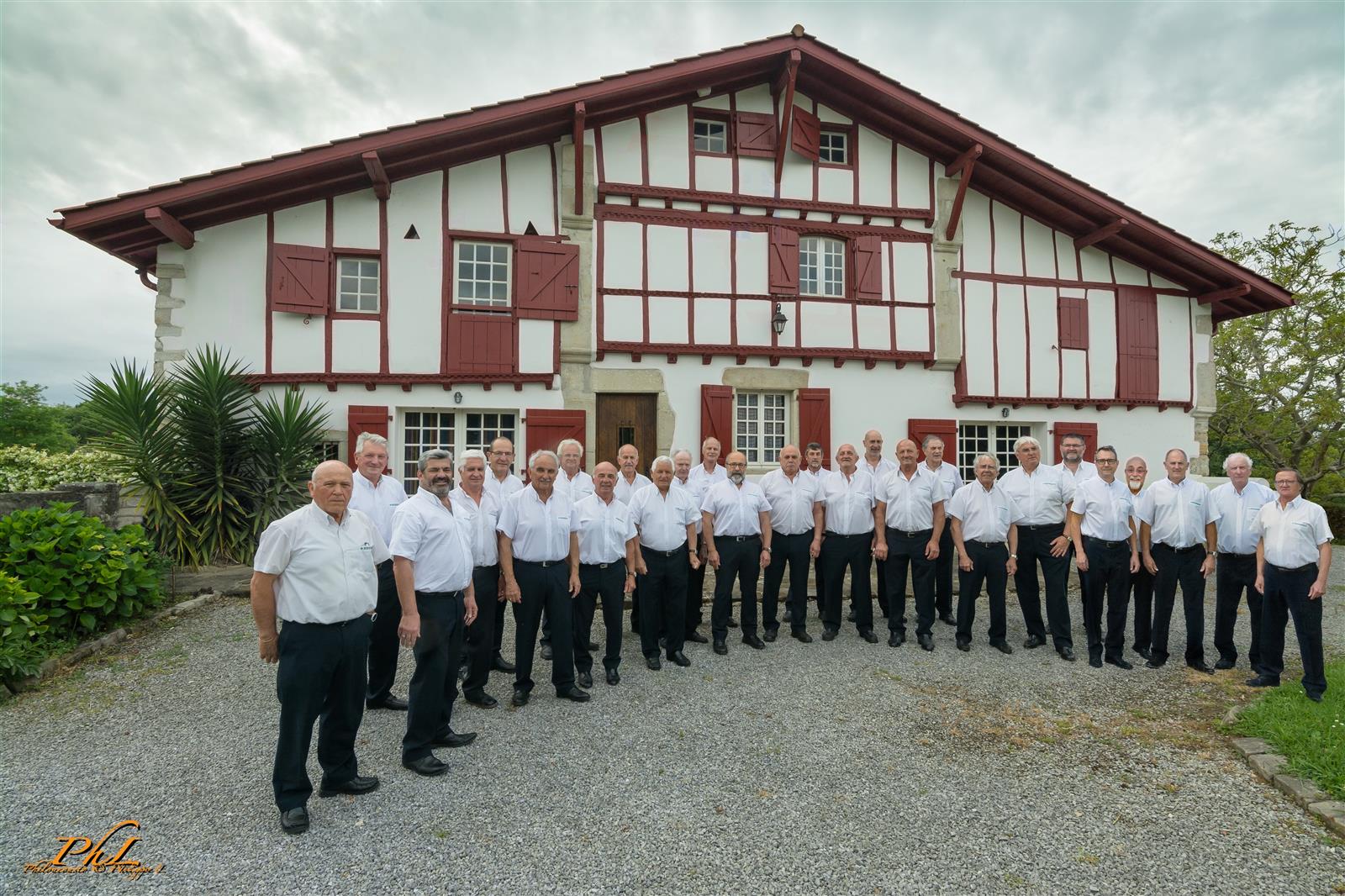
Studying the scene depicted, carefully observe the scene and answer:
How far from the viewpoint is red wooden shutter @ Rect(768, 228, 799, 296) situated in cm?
1014

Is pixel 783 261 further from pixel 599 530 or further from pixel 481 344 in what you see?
pixel 599 530

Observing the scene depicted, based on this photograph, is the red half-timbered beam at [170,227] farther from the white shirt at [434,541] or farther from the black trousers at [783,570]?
the black trousers at [783,570]

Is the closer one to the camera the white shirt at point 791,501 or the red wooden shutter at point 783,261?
the white shirt at point 791,501

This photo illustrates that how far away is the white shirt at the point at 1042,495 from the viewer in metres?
5.84

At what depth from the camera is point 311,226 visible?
29.9 ft

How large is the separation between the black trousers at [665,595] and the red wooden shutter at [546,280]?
5.20 meters

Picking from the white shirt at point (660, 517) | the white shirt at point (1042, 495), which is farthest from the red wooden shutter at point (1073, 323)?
the white shirt at point (660, 517)

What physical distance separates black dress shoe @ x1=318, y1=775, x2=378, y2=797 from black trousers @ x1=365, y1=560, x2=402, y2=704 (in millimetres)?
1055

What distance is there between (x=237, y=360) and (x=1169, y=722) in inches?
410

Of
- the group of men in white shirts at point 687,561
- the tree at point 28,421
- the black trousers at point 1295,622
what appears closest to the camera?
the group of men in white shirts at point 687,561

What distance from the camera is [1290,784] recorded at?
137 inches

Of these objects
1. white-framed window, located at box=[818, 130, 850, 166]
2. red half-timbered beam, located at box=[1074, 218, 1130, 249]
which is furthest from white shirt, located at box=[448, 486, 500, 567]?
red half-timbered beam, located at box=[1074, 218, 1130, 249]

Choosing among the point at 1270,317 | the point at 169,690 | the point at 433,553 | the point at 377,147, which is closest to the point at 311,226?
the point at 377,147

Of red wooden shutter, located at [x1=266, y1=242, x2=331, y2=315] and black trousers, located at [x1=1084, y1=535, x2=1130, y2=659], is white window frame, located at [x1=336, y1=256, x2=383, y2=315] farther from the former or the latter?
black trousers, located at [x1=1084, y1=535, x2=1130, y2=659]
